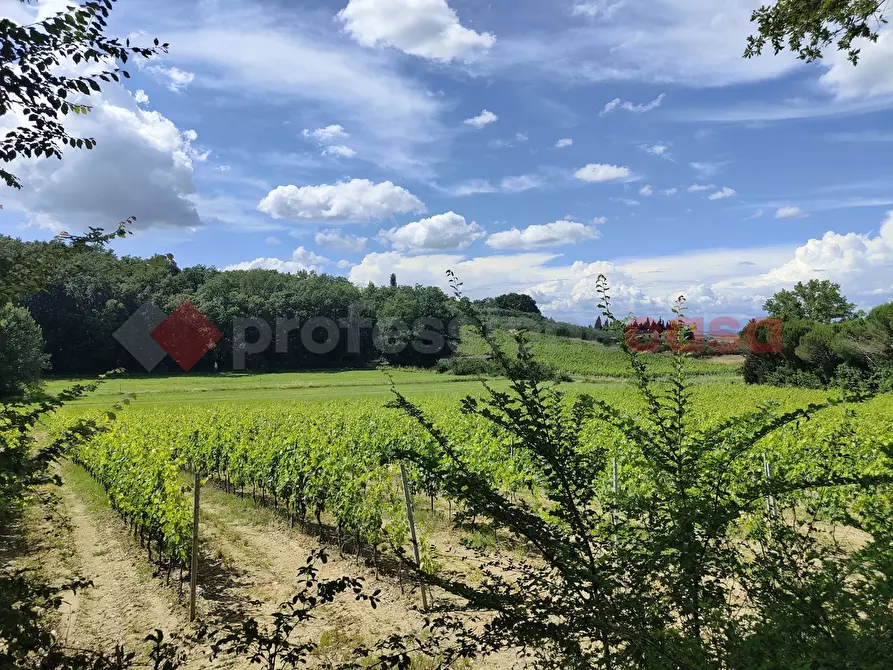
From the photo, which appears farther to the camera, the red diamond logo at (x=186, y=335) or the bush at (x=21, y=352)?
the red diamond logo at (x=186, y=335)

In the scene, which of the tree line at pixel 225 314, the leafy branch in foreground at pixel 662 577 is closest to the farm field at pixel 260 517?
the leafy branch in foreground at pixel 662 577

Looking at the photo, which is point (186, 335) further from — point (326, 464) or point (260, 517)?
point (326, 464)

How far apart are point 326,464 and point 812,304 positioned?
57641mm

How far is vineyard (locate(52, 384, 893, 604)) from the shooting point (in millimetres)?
7605

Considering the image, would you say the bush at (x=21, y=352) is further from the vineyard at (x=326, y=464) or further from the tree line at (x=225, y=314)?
the vineyard at (x=326, y=464)

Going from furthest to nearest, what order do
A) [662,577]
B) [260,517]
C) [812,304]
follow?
[812,304], [260,517], [662,577]

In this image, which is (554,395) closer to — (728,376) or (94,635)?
(94,635)

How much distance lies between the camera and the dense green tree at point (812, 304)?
5012 centimetres

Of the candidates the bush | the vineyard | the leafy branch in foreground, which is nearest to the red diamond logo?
the bush

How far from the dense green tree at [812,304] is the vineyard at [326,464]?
43719mm

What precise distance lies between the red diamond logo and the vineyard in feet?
141

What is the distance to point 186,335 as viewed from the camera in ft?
178


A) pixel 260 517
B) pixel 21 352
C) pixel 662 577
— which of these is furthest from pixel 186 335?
pixel 662 577

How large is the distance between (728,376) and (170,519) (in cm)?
4136
